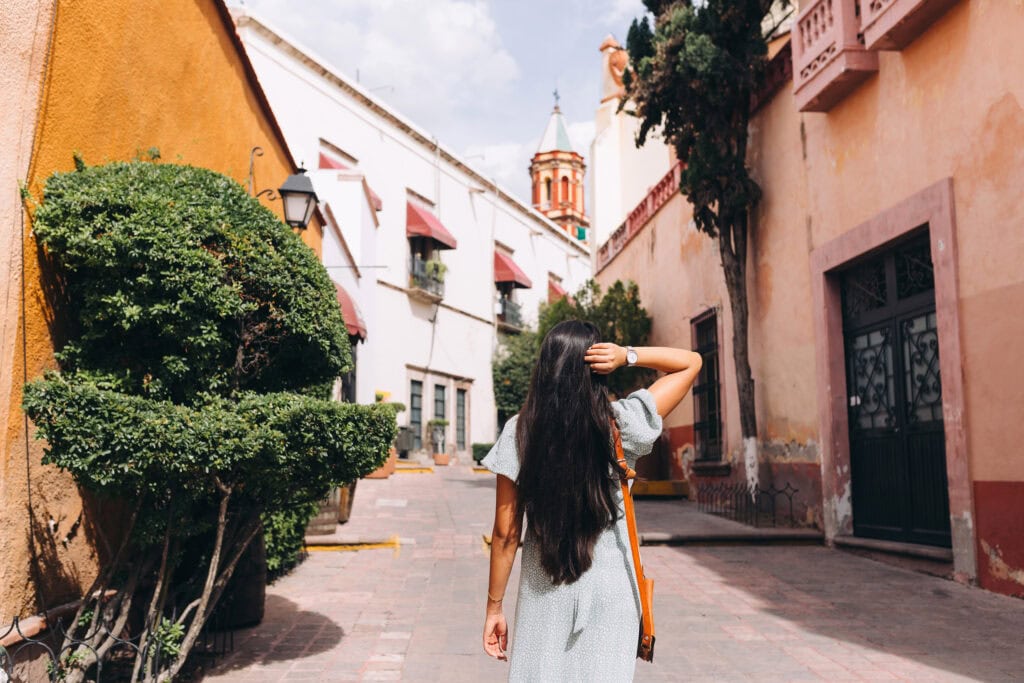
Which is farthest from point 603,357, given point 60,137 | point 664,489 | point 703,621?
point 664,489

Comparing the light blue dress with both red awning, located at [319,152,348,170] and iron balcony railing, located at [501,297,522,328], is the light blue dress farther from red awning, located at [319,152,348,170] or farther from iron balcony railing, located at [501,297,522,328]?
iron balcony railing, located at [501,297,522,328]

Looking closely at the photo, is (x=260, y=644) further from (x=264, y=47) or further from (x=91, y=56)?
(x=264, y=47)

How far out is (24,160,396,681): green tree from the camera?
12.9 feet

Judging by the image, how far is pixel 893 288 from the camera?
27.1 feet

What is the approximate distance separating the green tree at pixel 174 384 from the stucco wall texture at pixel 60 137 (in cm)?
15

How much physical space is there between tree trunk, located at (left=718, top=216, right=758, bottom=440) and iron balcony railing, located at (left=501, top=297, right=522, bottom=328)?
756 inches

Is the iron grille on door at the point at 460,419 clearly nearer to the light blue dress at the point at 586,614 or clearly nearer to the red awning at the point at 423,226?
the red awning at the point at 423,226

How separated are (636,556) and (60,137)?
3.54 meters

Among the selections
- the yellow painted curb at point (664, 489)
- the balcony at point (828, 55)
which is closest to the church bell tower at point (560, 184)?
the yellow painted curb at point (664, 489)

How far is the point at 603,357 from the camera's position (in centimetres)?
238

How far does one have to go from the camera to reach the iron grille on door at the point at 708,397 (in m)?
13.0

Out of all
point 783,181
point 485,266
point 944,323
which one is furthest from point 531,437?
point 485,266

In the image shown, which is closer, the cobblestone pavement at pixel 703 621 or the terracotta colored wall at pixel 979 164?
the cobblestone pavement at pixel 703 621

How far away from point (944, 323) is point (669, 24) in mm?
5550
